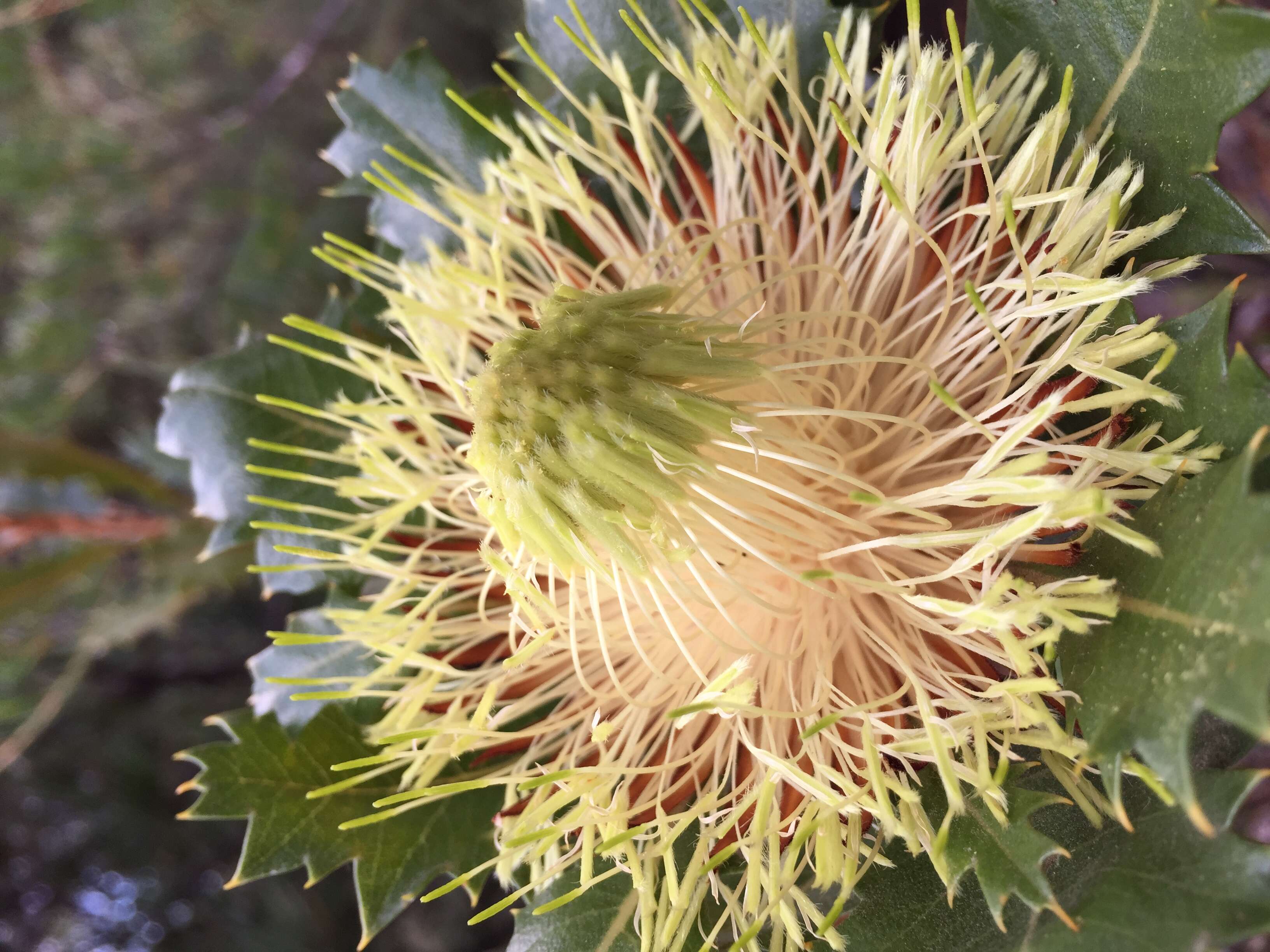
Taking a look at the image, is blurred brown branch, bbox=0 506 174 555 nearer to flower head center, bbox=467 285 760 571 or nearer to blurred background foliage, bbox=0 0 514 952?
blurred background foliage, bbox=0 0 514 952

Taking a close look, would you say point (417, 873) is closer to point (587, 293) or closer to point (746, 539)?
point (746, 539)

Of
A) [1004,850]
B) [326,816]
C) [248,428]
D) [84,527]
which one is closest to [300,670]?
[326,816]

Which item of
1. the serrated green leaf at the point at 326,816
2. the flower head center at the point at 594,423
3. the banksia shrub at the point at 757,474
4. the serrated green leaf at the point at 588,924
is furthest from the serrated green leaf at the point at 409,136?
the serrated green leaf at the point at 588,924

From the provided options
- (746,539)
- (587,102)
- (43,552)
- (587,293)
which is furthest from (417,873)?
(43,552)

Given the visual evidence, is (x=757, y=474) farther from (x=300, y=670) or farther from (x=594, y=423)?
(x=300, y=670)

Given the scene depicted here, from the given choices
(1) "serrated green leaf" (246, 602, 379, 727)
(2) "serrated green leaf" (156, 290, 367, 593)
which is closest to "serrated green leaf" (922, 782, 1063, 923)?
(1) "serrated green leaf" (246, 602, 379, 727)
